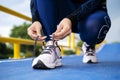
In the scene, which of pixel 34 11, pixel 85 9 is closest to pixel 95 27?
pixel 85 9

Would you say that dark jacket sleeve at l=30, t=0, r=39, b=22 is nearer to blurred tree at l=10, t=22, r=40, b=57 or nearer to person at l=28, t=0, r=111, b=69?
person at l=28, t=0, r=111, b=69

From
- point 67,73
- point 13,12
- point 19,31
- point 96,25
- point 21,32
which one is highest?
point 19,31

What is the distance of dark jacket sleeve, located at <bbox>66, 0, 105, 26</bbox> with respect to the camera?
1273 mm

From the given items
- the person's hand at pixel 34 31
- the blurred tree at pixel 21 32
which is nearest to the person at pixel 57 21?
the person's hand at pixel 34 31

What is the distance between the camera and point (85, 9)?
4.33 ft

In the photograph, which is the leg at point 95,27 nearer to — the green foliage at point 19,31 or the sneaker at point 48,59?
the sneaker at point 48,59

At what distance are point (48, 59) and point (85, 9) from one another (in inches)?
12.2

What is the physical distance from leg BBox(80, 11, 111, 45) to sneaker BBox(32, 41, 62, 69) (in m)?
0.20

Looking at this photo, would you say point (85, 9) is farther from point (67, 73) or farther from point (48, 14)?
point (67, 73)

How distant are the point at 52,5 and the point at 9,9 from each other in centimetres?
113

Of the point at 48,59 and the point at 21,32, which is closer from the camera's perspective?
the point at 48,59

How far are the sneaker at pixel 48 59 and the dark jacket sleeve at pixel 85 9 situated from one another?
0.18 metres

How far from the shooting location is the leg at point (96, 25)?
1.37 m

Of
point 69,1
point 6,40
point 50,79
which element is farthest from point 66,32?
point 6,40
